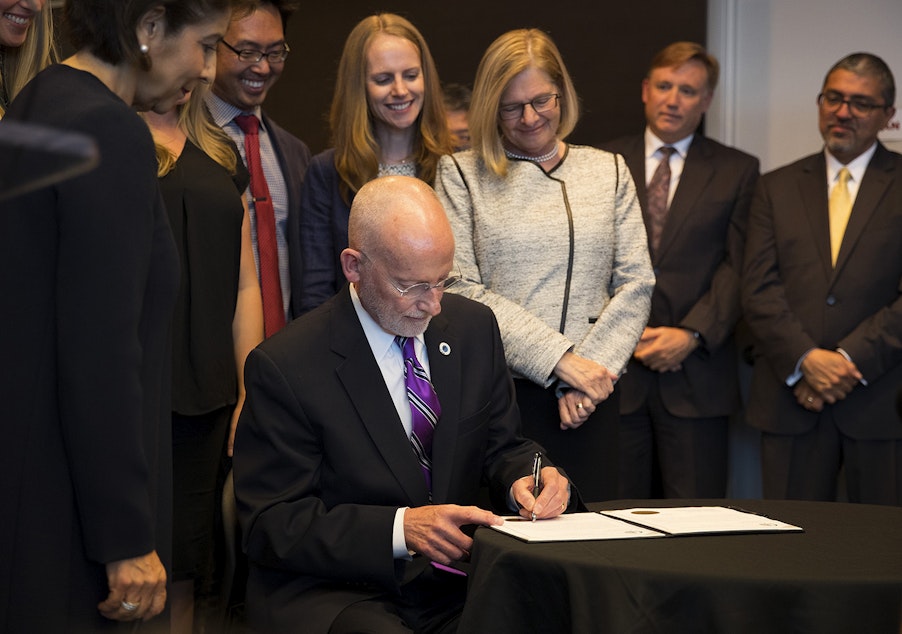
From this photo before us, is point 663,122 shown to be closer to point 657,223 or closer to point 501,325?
point 657,223

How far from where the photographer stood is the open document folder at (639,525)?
2129 millimetres

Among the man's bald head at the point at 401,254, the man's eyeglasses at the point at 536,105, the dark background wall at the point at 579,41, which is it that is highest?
the dark background wall at the point at 579,41

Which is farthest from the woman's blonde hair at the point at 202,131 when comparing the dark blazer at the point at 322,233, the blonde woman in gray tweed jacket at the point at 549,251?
the blonde woman in gray tweed jacket at the point at 549,251

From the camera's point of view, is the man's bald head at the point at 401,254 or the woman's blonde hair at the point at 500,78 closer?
the man's bald head at the point at 401,254

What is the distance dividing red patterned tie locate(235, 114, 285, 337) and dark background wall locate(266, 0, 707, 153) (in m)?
1.24

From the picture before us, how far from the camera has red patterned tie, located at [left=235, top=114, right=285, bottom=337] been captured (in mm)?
3398

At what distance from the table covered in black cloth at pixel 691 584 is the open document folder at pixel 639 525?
0.09 ft

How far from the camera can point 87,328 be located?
159cm

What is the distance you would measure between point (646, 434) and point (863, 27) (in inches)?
75.6

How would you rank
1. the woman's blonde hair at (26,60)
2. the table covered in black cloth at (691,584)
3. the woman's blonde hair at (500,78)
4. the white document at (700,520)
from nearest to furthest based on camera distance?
1. the table covered in black cloth at (691,584)
2. the woman's blonde hair at (26,60)
3. the white document at (700,520)
4. the woman's blonde hair at (500,78)

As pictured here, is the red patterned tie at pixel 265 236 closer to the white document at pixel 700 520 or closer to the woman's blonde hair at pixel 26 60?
the woman's blonde hair at pixel 26 60

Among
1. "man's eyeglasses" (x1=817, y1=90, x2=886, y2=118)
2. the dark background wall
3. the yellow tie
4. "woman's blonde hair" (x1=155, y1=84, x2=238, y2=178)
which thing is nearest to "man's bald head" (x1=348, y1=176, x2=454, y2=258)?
"woman's blonde hair" (x1=155, y1=84, x2=238, y2=178)

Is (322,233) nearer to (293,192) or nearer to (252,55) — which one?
(293,192)

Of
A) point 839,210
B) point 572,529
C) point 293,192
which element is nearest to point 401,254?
point 572,529
